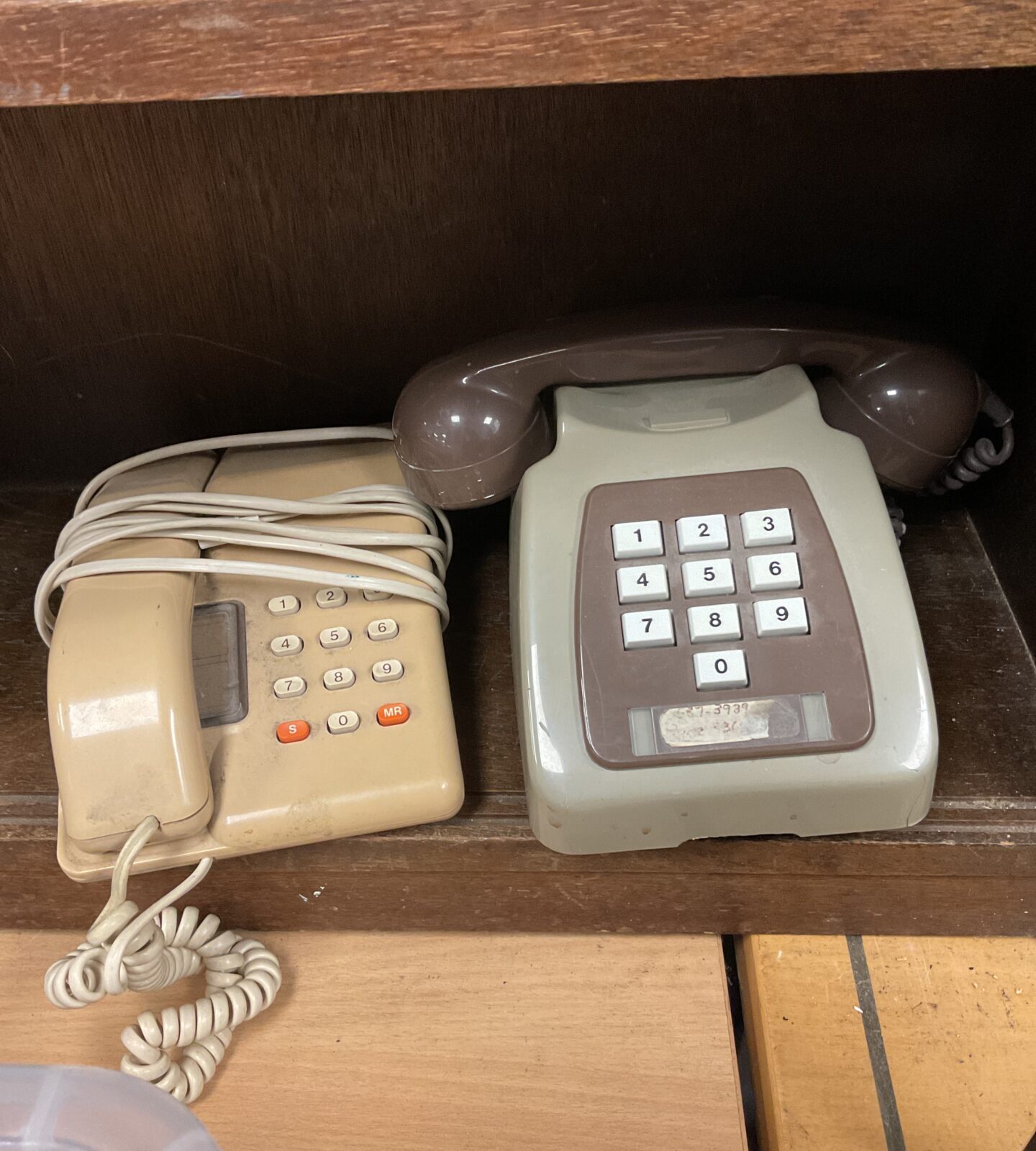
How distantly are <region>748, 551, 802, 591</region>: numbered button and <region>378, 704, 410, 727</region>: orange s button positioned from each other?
18 centimetres

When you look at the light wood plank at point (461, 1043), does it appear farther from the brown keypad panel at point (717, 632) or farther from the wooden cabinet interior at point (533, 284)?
the brown keypad panel at point (717, 632)

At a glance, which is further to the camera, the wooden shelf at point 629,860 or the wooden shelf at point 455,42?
the wooden shelf at point 629,860

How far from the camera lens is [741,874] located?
52cm

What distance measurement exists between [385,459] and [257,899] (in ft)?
0.85

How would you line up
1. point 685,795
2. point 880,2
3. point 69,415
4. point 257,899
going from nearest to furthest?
point 880,2, point 685,795, point 257,899, point 69,415

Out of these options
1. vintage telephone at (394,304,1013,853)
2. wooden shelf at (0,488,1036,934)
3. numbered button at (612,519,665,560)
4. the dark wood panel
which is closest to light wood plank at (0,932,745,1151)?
wooden shelf at (0,488,1036,934)

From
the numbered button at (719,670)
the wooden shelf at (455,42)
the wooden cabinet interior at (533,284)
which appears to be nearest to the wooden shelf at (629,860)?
the wooden cabinet interior at (533,284)

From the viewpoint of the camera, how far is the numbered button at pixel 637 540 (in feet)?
1.55

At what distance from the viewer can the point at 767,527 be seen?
1.56 ft

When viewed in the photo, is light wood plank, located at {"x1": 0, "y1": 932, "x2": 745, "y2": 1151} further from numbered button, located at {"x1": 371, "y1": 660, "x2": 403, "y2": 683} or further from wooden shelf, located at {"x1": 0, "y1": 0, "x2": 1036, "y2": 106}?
wooden shelf, located at {"x1": 0, "y1": 0, "x2": 1036, "y2": 106}

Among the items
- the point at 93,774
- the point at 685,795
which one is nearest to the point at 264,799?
the point at 93,774

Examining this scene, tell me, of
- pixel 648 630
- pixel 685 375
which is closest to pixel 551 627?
pixel 648 630

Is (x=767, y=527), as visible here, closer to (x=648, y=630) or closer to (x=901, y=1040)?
(x=648, y=630)

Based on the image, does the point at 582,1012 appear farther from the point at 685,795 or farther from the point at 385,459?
the point at 385,459
